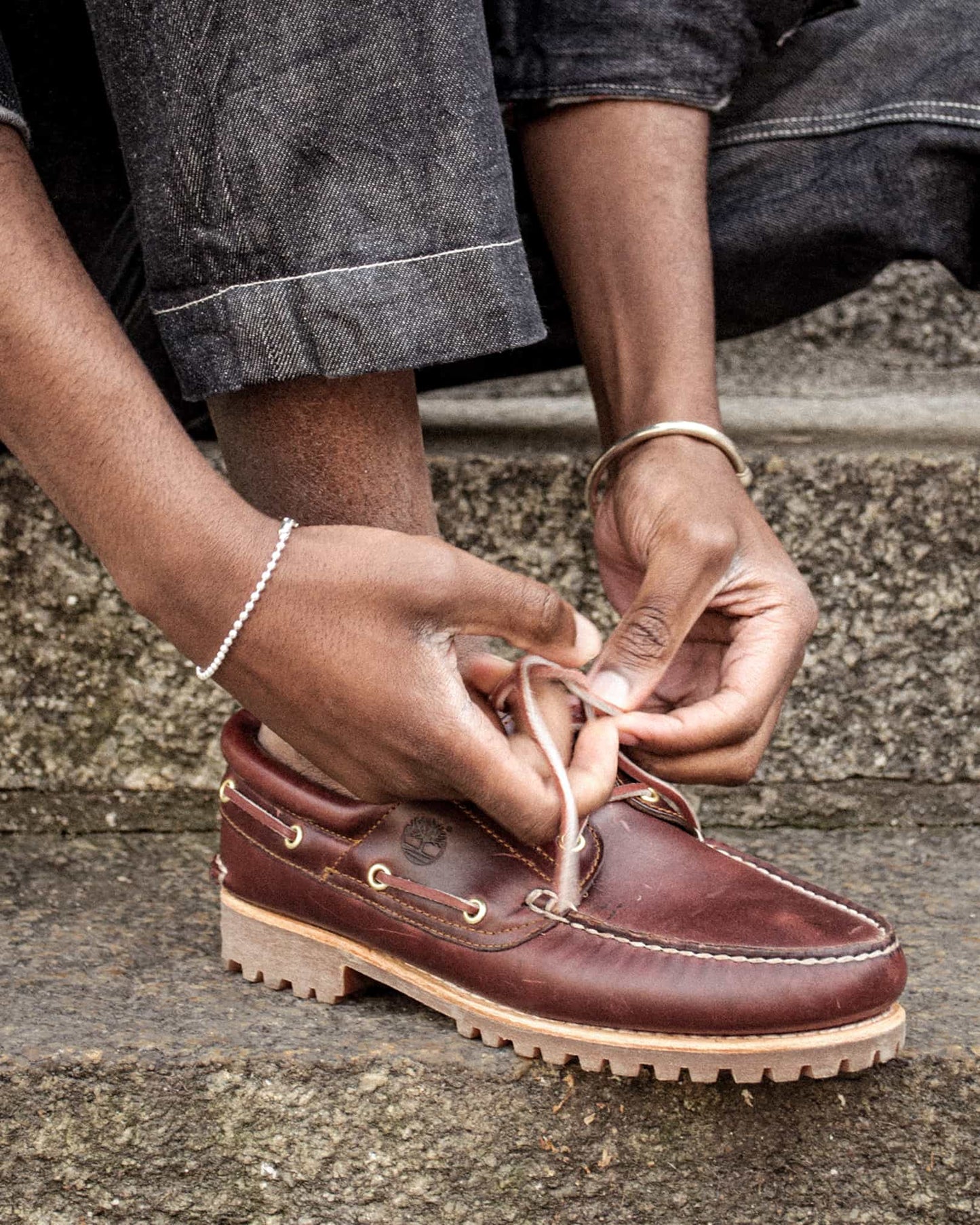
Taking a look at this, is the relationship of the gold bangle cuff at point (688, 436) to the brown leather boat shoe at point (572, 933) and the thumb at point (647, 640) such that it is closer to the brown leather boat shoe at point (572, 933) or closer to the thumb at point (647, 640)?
the thumb at point (647, 640)

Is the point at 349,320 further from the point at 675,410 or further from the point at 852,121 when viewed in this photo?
the point at 852,121

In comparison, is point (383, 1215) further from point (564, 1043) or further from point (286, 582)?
point (286, 582)

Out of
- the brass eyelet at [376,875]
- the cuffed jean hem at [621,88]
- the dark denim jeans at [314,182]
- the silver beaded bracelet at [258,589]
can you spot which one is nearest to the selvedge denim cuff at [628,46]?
the cuffed jean hem at [621,88]

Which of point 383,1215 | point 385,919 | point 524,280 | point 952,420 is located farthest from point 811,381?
point 383,1215

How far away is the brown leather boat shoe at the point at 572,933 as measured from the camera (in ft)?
2.23

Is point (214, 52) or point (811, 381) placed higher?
point (214, 52)

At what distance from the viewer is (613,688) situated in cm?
75

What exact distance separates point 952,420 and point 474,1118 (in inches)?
38.0

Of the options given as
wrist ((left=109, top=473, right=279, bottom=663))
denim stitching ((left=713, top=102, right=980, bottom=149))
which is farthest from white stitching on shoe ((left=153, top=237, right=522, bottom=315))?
denim stitching ((left=713, top=102, right=980, bottom=149))

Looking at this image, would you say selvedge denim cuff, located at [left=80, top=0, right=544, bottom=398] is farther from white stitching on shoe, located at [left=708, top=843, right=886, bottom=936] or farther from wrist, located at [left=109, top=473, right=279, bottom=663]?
white stitching on shoe, located at [left=708, top=843, right=886, bottom=936]

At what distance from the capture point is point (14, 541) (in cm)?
105

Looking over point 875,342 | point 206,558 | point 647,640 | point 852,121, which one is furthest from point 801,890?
point 875,342

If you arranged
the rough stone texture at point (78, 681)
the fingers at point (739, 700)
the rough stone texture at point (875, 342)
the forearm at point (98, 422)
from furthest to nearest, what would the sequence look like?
the rough stone texture at point (875, 342) < the rough stone texture at point (78, 681) < the fingers at point (739, 700) < the forearm at point (98, 422)

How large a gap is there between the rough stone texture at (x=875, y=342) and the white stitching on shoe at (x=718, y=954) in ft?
3.55
